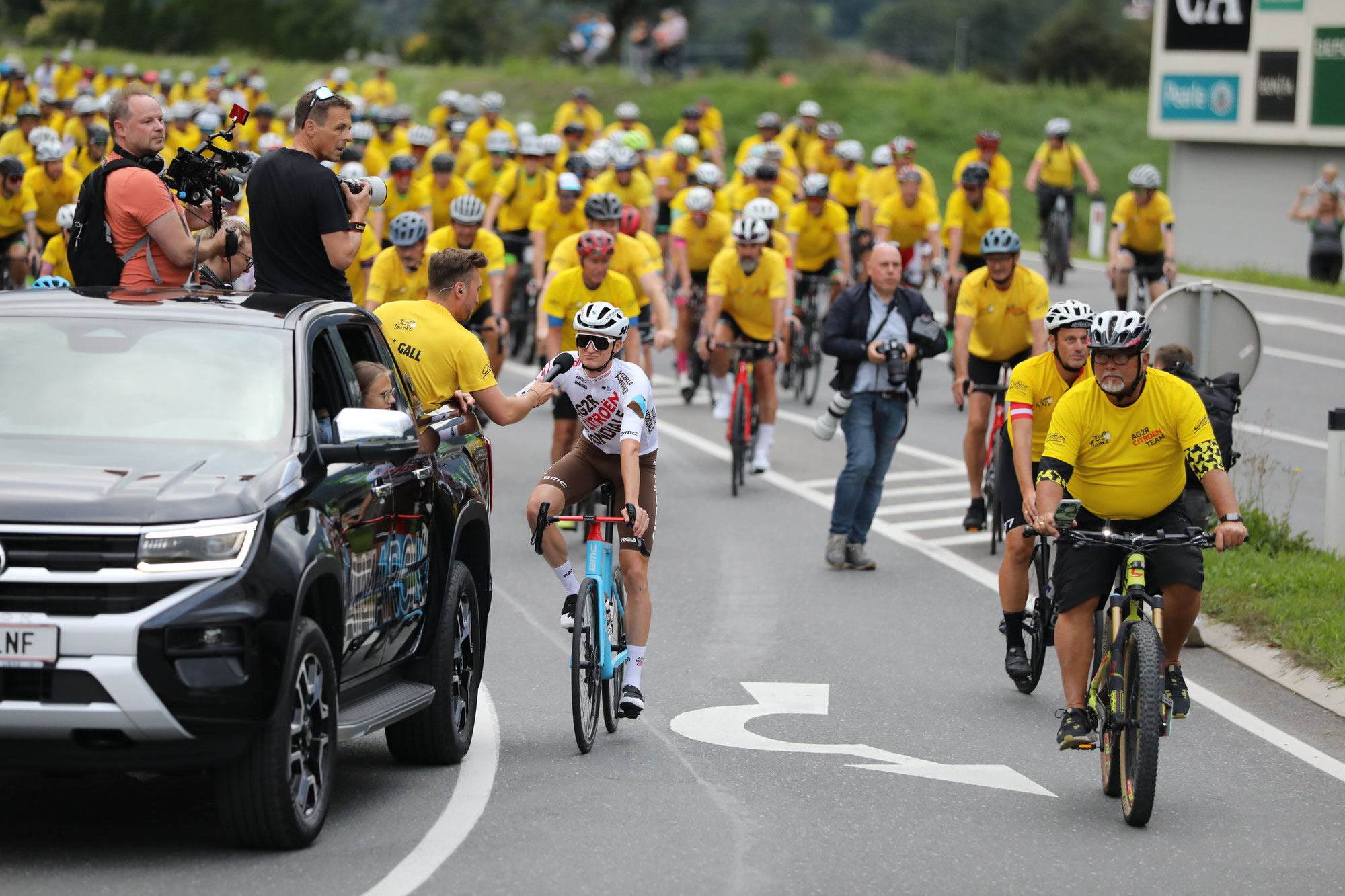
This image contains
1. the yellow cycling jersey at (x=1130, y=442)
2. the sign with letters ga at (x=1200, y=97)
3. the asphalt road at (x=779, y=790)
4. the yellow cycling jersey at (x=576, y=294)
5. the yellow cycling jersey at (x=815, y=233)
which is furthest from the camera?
the sign with letters ga at (x=1200, y=97)

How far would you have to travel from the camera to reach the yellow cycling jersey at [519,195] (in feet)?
75.2

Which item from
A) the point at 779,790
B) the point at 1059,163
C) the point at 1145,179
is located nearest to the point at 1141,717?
the point at 779,790

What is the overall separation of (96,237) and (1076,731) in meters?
5.02

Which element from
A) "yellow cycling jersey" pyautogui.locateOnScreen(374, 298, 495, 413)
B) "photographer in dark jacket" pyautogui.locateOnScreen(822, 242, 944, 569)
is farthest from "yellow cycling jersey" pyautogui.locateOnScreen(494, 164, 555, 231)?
"yellow cycling jersey" pyautogui.locateOnScreen(374, 298, 495, 413)

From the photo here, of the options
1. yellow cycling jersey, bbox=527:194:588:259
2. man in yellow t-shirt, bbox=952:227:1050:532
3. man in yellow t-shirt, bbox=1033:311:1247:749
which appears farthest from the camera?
yellow cycling jersey, bbox=527:194:588:259

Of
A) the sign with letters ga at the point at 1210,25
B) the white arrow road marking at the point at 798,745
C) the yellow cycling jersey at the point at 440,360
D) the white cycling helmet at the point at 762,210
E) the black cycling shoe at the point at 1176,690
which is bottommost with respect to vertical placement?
the white arrow road marking at the point at 798,745

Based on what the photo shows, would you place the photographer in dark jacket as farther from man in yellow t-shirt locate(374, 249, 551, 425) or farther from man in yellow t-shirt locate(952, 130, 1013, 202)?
man in yellow t-shirt locate(952, 130, 1013, 202)

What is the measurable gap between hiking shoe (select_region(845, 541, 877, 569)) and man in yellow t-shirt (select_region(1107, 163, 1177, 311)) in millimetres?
9218

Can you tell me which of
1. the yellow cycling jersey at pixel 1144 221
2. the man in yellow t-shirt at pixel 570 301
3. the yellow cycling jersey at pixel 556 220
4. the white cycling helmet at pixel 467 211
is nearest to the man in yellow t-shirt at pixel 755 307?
the white cycling helmet at pixel 467 211

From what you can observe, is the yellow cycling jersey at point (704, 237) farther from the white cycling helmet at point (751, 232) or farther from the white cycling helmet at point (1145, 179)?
the white cycling helmet at point (1145, 179)

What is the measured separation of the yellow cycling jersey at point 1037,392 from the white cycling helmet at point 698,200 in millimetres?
9781

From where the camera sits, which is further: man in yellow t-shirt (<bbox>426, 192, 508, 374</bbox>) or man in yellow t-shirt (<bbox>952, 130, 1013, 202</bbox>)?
man in yellow t-shirt (<bbox>952, 130, 1013, 202</bbox>)

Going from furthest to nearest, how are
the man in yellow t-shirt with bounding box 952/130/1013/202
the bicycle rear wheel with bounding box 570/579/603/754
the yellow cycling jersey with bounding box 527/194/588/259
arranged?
the man in yellow t-shirt with bounding box 952/130/1013/202 < the yellow cycling jersey with bounding box 527/194/588/259 < the bicycle rear wheel with bounding box 570/579/603/754

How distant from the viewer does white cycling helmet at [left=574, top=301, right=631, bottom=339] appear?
29.6 feet
